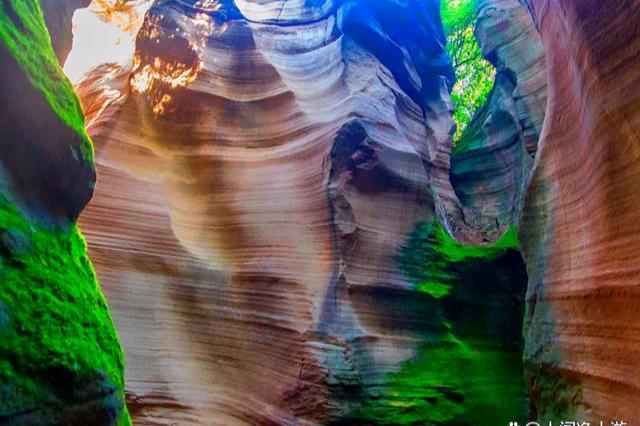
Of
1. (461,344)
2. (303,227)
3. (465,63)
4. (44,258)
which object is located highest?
(465,63)

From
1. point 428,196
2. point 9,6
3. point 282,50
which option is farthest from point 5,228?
point 282,50

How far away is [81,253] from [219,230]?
3639mm

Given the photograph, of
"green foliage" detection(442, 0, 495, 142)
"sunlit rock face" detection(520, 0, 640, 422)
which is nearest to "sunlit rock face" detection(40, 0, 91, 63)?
"sunlit rock face" detection(520, 0, 640, 422)

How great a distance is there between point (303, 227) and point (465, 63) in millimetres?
11061

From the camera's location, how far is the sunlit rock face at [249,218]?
577 cm

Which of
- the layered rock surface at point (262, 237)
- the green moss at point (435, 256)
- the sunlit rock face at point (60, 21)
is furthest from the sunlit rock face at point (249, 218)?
the sunlit rock face at point (60, 21)

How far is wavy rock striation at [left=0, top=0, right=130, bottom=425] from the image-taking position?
229 centimetres

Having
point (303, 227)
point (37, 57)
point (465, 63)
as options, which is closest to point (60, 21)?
point (37, 57)

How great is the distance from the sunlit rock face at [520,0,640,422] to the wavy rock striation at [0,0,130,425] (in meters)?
3.35

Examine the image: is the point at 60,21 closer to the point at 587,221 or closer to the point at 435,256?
the point at 587,221

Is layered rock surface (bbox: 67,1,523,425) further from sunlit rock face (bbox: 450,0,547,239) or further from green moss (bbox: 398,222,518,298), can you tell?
sunlit rock face (bbox: 450,0,547,239)

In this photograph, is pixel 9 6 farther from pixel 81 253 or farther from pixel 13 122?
pixel 81 253

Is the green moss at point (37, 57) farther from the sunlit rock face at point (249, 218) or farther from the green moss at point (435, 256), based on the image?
the green moss at point (435, 256)

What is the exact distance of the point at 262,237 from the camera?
6719 millimetres
